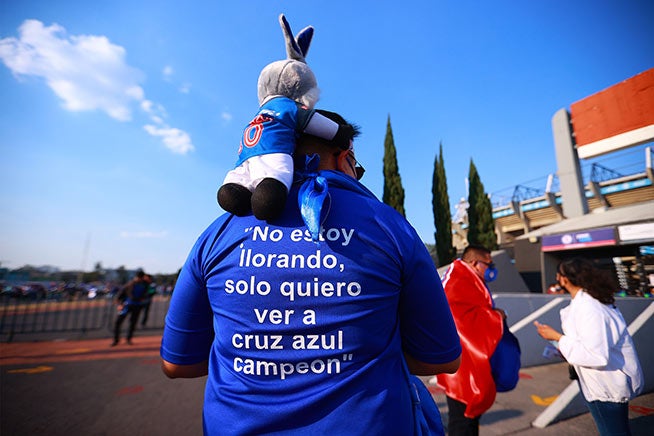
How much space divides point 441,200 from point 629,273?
11.0m

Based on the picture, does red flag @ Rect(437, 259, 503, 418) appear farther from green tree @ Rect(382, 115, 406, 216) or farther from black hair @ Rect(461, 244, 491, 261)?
green tree @ Rect(382, 115, 406, 216)

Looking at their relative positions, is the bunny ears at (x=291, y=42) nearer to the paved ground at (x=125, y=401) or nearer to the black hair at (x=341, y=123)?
the black hair at (x=341, y=123)

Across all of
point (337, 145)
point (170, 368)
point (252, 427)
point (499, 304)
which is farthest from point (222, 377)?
point (499, 304)

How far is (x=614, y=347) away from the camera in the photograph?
2.26 metres

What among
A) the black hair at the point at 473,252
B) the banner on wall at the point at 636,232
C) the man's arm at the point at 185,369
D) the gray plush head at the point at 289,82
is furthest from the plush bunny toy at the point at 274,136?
the banner on wall at the point at 636,232

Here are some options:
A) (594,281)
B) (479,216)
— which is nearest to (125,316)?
(594,281)

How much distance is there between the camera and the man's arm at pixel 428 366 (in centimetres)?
100

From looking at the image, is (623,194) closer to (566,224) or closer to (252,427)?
(566,224)

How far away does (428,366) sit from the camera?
3.28 ft

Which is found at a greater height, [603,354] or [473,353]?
[603,354]

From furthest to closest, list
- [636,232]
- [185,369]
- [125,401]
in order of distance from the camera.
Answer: [636,232] < [125,401] < [185,369]

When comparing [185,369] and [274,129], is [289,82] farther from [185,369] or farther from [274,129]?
[185,369]

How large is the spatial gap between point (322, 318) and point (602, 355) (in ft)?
8.40

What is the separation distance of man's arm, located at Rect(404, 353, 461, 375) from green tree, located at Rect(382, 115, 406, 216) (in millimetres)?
19253
